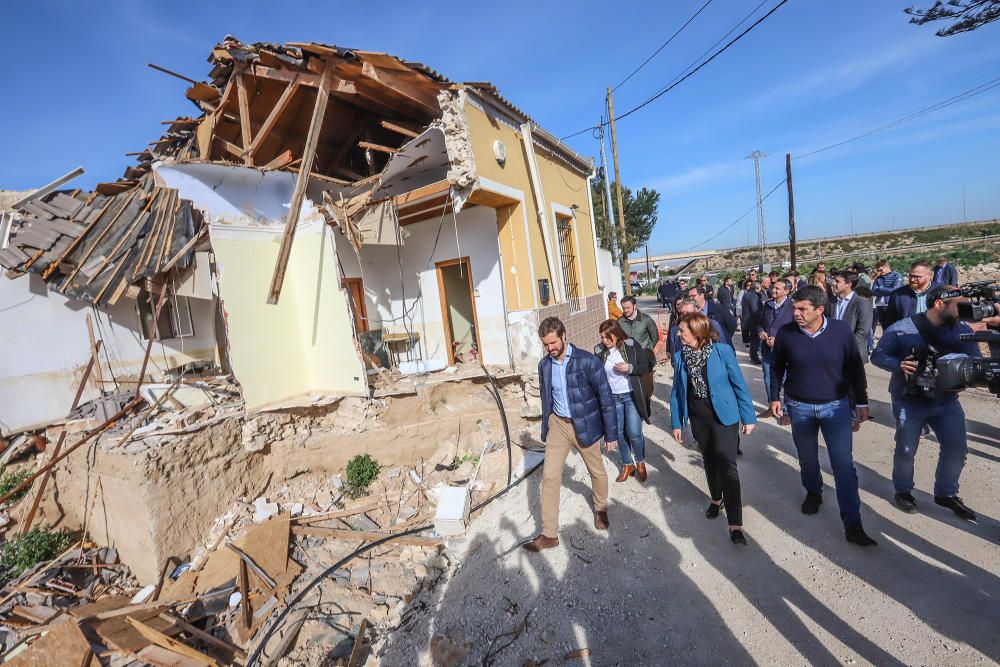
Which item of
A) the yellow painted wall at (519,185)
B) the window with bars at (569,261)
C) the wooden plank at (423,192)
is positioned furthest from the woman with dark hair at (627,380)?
the window with bars at (569,261)

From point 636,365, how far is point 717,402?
49.7 inches

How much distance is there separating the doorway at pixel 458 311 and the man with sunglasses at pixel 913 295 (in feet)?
19.4

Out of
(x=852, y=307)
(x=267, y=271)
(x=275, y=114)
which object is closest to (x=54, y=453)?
(x=267, y=271)

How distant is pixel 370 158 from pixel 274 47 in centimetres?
224

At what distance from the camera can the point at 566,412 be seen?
3717 mm

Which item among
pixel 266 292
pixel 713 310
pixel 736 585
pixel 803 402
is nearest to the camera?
pixel 736 585

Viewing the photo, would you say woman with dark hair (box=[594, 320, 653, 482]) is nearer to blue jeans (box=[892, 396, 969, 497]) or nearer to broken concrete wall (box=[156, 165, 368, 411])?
blue jeans (box=[892, 396, 969, 497])

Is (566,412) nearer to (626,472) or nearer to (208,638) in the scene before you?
(626,472)

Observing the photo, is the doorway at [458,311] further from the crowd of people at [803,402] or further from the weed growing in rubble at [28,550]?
the weed growing in rubble at [28,550]

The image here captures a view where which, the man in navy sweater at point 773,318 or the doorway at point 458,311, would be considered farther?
the doorway at point 458,311

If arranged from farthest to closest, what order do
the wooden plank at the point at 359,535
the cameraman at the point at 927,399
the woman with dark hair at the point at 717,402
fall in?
the wooden plank at the point at 359,535 → the woman with dark hair at the point at 717,402 → the cameraman at the point at 927,399

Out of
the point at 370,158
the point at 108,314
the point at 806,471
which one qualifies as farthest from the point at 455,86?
the point at 108,314

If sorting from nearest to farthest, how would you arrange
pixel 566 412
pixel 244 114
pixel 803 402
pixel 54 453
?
1. pixel 803 402
2. pixel 566 412
3. pixel 54 453
4. pixel 244 114

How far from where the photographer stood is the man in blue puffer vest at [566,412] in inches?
143
